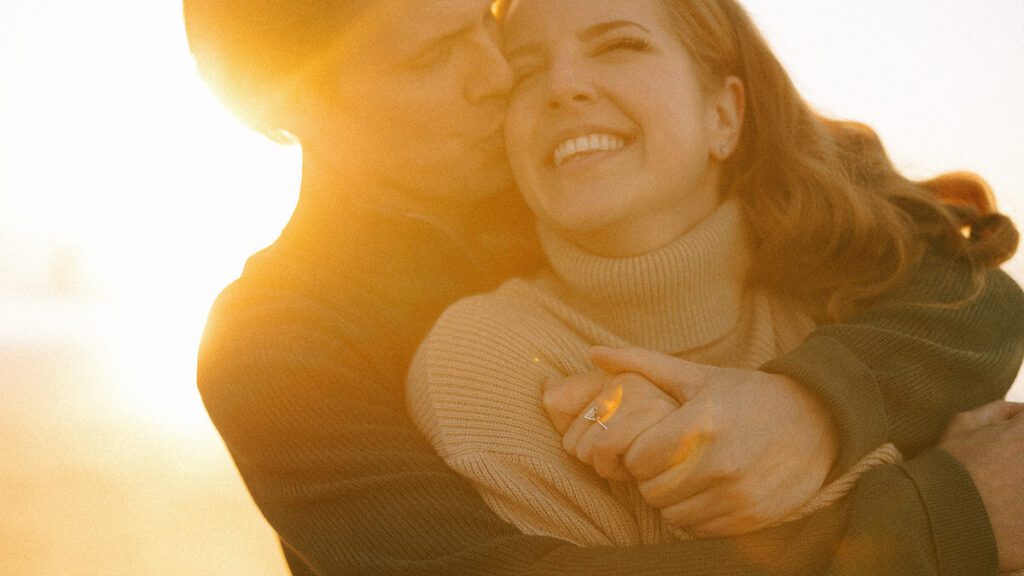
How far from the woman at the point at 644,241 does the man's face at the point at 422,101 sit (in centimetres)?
8

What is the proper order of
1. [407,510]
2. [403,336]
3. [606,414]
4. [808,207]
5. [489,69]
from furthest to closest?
[808,207] < [489,69] < [403,336] < [606,414] < [407,510]

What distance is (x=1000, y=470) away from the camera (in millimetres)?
1452

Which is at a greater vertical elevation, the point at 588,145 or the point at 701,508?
the point at 588,145

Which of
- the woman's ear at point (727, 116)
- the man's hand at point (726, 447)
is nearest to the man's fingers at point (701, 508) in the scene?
the man's hand at point (726, 447)

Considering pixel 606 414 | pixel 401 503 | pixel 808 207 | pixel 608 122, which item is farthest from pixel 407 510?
pixel 808 207

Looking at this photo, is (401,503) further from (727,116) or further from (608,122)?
(727,116)

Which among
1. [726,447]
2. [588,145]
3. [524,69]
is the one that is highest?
[524,69]

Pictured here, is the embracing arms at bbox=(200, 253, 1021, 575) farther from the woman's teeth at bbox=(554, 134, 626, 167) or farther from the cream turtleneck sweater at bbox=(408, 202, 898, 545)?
the woman's teeth at bbox=(554, 134, 626, 167)

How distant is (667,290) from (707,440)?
0.43m

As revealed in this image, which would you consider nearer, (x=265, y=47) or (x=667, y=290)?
(x=667, y=290)

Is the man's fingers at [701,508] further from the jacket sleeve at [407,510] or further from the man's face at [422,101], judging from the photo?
the man's face at [422,101]

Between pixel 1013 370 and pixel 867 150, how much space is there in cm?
67

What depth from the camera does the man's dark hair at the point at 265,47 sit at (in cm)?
188

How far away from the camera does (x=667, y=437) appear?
4.33 feet
